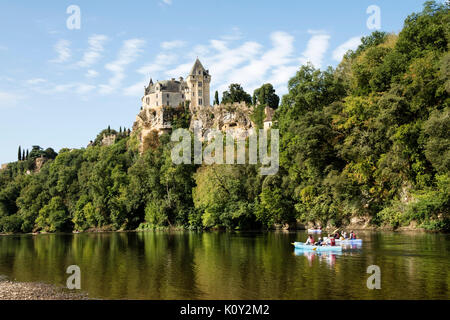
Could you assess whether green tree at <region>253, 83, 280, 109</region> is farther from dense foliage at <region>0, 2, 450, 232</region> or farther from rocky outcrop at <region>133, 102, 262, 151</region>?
dense foliage at <region>0, 2, 450, 232</region>

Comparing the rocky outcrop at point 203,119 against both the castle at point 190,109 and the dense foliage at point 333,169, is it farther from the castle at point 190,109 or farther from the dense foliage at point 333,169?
the dense foliage at point 333,169

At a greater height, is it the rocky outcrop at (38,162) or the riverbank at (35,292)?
the rocky outcrop at (38,162)

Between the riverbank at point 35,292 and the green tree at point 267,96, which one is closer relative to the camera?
the riverbank at point 35,292

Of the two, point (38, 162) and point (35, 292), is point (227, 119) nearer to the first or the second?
point (38, 162)

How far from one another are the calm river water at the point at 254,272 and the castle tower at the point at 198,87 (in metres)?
84.0

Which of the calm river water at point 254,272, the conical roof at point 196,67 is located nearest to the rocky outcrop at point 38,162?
the conical roof at point 196,67

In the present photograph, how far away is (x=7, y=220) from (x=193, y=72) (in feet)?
198

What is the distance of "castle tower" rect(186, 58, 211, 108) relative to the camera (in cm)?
11781

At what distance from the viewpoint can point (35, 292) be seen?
66.1 feet

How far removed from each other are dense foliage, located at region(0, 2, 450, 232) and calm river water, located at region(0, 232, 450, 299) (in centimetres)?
916

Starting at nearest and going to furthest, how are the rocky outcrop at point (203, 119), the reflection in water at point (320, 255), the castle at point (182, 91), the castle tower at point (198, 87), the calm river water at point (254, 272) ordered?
the calm river water at point (254, 272)
the reflection in water at point (320, 255)
the rocky outcrop at point (203, 119)
the castle at point (182, 91)
the castle tower at point (198, 87)

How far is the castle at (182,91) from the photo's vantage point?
117 m

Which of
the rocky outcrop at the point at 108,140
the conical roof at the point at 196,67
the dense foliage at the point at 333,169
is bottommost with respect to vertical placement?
the dense foliage at the point at 333,169

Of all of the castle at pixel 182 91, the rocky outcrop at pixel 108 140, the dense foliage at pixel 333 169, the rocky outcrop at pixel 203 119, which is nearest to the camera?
the dense foliage at pixel 333 169
